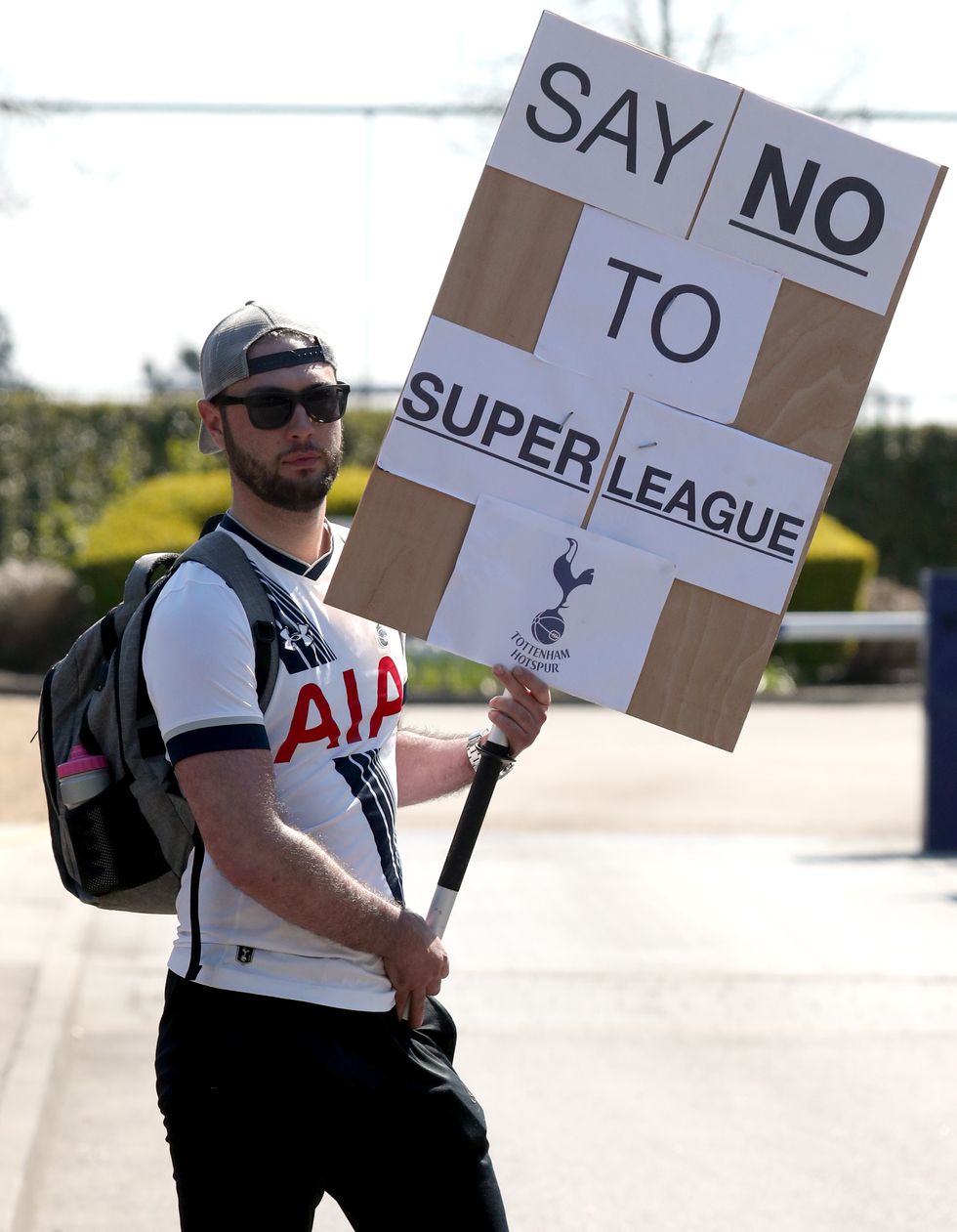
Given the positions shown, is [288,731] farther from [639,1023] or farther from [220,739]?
[639,1023]

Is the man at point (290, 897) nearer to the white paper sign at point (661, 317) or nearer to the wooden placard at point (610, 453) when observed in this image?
the wooden placard at point (610, 453)

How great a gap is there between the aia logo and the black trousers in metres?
0.70

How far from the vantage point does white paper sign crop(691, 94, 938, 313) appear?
2928mm

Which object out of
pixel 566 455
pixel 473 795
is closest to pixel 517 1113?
pixel 473 795

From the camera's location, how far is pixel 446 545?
2.93 metres

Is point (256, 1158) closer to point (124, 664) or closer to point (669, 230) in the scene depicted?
point (124, 664)

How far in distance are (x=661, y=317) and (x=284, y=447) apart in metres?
0.68

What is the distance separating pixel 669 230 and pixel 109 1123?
3684 mm

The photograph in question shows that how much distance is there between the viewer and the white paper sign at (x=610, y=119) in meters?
2.92

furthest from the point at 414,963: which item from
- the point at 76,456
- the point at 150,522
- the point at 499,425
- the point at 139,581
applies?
the point at 76,456

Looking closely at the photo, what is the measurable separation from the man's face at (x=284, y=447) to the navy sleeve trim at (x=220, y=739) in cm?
44

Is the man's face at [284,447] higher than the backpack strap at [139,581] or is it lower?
higher

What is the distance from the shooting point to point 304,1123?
282cm

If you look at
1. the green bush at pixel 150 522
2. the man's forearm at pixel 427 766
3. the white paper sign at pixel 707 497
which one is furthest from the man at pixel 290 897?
the green bush at pixel 150 522
